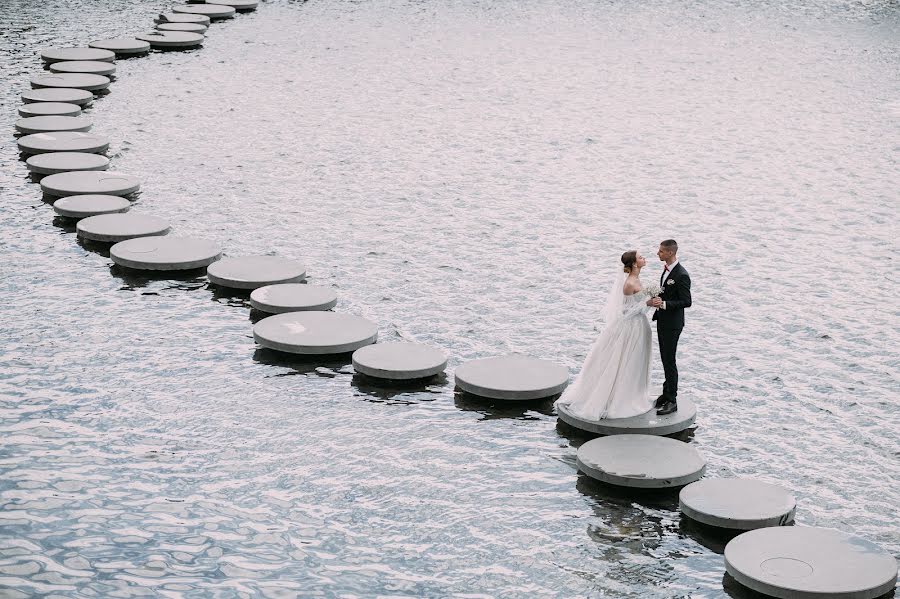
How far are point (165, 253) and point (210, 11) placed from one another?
22596 millimetres

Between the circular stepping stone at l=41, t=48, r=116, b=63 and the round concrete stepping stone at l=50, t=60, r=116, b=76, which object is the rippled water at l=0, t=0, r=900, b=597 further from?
the circular stepping stone at l=41, t=48, r=116, b=63

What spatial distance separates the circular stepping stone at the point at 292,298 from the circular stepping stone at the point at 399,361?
2041mm

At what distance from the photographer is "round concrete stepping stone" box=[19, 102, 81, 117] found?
99.5ft

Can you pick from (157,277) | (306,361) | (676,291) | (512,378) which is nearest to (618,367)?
(676,291)

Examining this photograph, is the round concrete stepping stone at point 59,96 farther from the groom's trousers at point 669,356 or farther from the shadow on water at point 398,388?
the groom's trousers at point 669,356

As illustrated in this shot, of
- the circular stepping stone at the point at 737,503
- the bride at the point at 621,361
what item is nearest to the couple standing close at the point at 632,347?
the bride at the point at 621,361

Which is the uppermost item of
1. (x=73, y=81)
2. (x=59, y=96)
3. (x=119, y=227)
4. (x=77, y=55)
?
(x=77, y=55)

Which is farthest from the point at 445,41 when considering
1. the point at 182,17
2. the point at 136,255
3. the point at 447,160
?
the point at 136,255

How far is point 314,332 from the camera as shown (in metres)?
19.3

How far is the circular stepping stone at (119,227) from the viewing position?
22.9 m

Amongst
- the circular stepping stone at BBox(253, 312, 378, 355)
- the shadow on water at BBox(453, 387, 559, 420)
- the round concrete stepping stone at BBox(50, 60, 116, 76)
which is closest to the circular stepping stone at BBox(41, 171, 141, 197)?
the circular stepping stone at BBox(253, 312, 378, 355)

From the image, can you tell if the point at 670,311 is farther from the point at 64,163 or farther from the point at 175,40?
the point at 175,40

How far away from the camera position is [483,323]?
20328 millimetres

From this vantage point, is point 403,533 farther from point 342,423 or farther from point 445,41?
point 445,41
